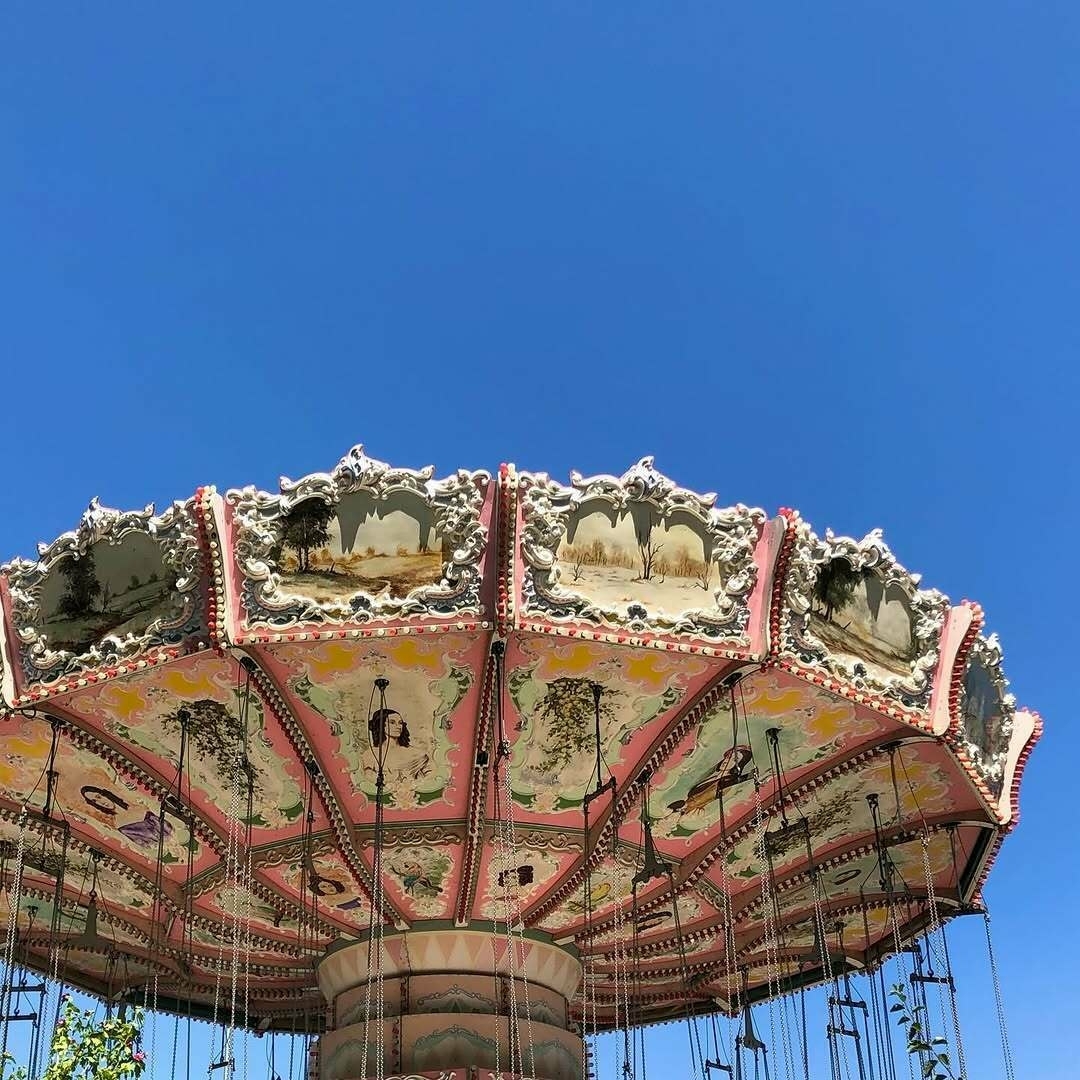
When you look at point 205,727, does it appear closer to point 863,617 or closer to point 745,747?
point 745,747

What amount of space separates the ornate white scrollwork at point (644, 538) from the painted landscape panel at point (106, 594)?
3074 millimetres

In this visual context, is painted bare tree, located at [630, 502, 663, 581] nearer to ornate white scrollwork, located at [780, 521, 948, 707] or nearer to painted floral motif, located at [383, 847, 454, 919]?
ornate white scrollwork, located at [780, 521, 948, 707]

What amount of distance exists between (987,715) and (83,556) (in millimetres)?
8989

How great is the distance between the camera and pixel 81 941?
51.1 ft

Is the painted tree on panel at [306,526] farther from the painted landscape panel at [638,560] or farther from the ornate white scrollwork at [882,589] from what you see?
the ornate white scrollwork at [882,589]

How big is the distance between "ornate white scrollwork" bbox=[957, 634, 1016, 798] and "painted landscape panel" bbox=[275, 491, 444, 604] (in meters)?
5.45

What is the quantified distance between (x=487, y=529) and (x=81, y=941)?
8.95m

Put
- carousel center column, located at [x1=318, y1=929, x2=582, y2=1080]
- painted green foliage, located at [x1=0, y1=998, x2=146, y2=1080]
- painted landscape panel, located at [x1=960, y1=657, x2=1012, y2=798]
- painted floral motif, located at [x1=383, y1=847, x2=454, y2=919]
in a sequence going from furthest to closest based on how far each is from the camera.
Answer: carousel center column, located at [x1=318, y1=929, x2=582, y2=1080] → painted floral motif, located at [x1=383, y1=847, x2=454, y2=919] → painted landscape panel, located at [x1=960, y1=657, x2=1012, y2=798] → painted green foliage, located at [x1=0, y1=998, x2=146, y2=1080]

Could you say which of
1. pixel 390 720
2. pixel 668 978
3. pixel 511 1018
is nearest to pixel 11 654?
pixel 390 720

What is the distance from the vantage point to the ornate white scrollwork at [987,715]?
1251 cm

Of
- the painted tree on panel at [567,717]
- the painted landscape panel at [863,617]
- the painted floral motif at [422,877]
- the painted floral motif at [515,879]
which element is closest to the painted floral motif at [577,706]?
the painted tree on panel at [567,717]

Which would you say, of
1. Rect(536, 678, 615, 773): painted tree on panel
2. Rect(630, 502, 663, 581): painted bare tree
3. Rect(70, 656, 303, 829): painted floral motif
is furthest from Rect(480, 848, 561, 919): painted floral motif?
Rect(630, 502, 663, 581): painted bare tree

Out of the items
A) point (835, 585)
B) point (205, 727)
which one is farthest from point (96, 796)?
point (835, 585)

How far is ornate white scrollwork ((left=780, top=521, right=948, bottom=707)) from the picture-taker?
10.9m
